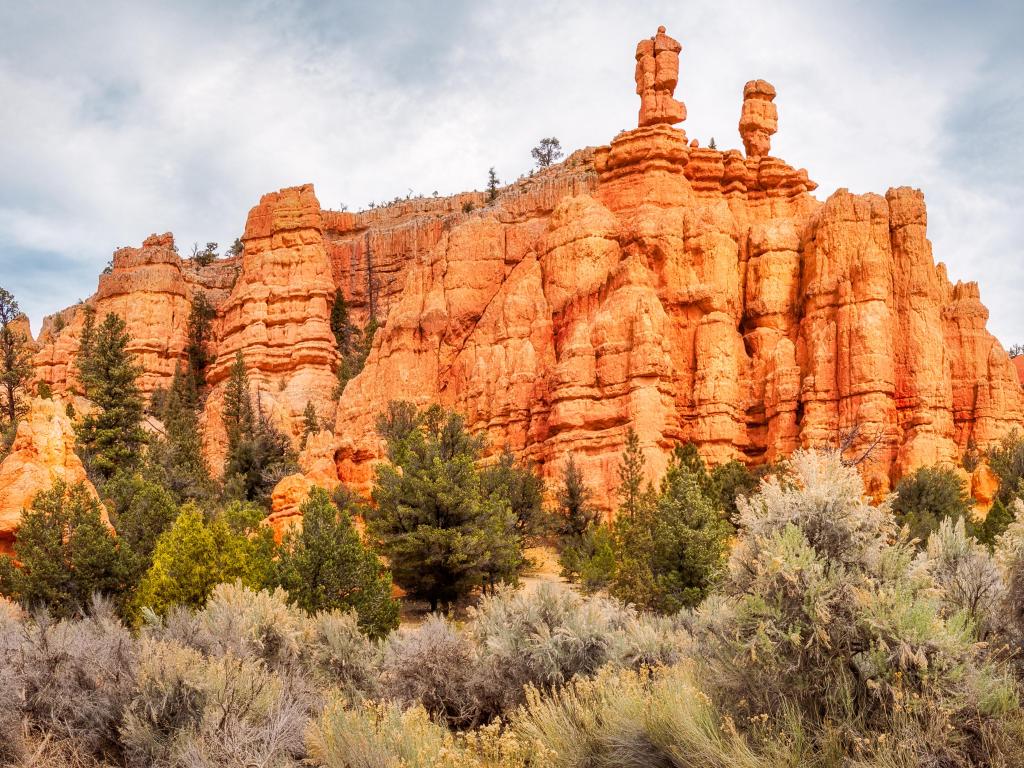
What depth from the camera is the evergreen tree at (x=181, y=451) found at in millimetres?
37938

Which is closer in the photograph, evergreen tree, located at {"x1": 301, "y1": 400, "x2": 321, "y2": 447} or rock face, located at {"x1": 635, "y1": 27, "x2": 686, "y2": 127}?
rock face, located at {"x1": 635, "y1": 27, "x2": 686, "y2": 127}

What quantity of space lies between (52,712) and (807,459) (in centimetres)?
990

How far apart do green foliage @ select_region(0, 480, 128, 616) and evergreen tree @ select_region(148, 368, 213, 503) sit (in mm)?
12653

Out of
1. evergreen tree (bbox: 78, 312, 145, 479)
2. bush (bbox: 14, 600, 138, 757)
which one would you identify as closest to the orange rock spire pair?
evergreen tree (bbox: 78, 312, 145, 479)

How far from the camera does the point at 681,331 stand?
141ft

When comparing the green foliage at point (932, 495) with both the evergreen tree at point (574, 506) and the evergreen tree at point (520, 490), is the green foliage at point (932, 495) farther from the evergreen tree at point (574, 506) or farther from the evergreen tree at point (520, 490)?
the evergreen tree at point (520, 490)

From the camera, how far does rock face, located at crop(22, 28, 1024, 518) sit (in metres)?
38.6

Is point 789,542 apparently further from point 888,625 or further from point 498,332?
point 498,332

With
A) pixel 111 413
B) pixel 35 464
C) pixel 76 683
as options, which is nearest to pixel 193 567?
pixel 35 464

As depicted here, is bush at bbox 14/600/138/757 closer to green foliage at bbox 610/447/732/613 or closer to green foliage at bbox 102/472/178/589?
green foliage at bbox 102/472/178/589

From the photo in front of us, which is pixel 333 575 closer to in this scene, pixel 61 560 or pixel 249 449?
pixel 61 560

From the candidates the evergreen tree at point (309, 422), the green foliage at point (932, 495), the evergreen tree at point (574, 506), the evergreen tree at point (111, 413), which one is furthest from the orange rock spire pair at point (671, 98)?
the evergreen tree at point (111, 413)

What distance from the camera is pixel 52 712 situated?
37.4 ft

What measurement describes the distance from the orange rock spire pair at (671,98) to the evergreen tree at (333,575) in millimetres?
34280
